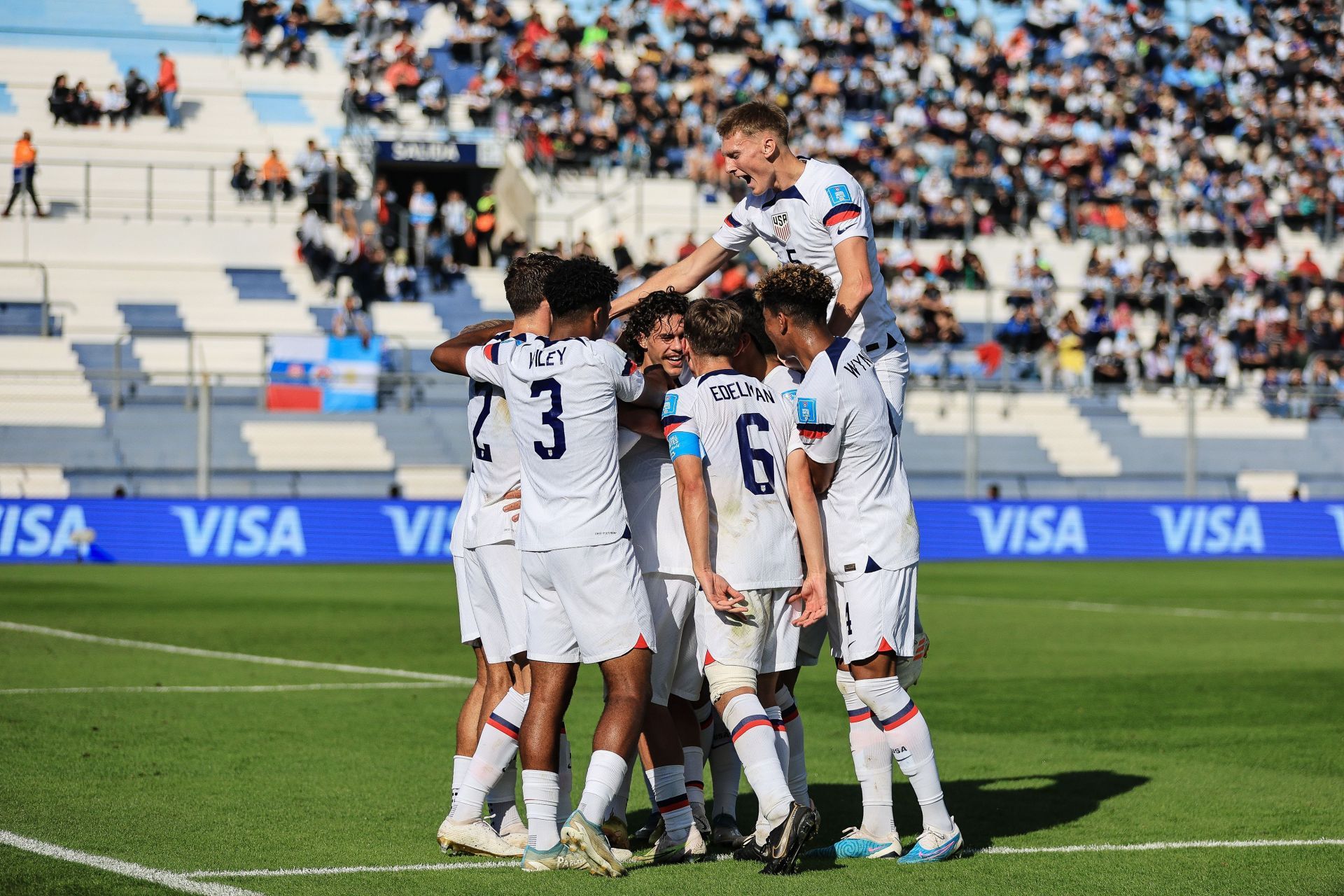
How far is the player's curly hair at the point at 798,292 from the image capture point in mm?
7016

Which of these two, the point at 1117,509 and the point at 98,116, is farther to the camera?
the point at 98,116

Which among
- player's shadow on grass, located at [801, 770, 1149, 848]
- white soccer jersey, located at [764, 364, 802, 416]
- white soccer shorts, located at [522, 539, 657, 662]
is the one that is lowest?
player's shadow on grass, located at [801, 770, 1149, 848]

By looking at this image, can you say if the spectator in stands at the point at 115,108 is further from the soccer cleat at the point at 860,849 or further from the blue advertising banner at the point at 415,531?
the soccer cleat at the point at 860,849

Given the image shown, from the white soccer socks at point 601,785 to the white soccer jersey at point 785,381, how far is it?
172 cm

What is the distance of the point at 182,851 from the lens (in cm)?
678

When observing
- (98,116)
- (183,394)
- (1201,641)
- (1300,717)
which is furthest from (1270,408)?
(98,116)

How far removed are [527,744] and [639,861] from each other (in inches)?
26.0

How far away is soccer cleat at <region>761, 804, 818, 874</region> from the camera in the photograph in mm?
6426

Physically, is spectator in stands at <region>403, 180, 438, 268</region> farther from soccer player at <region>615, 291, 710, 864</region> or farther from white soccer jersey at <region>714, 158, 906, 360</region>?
soccer player at <region>615, 291, 710, 864</region>

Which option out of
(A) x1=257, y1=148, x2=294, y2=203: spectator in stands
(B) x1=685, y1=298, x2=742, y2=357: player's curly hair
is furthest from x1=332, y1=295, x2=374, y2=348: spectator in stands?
(B) x1=685, y1=298, x2=742, y2=357: player's curly hair

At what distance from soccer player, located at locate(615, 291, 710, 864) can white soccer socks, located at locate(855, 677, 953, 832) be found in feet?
2.53

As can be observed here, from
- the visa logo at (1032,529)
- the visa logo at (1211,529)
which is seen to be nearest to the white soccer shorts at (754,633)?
the visa logo at (1032,529)

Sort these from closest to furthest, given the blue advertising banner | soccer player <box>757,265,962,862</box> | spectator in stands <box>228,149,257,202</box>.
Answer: soccer player <box>757,265,962,862</box>
the blue advertising banner
spectator in stands <box>228,149,257,202</box>

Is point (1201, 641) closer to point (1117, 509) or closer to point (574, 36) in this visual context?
point (1117, 509)
